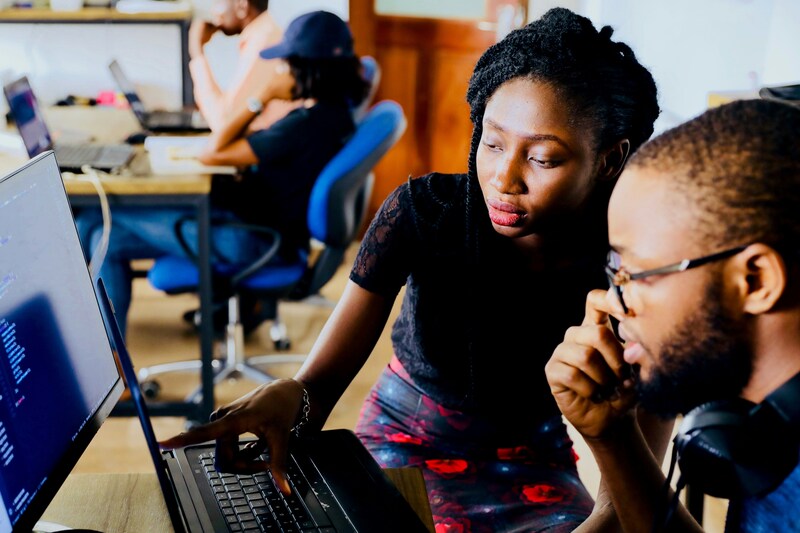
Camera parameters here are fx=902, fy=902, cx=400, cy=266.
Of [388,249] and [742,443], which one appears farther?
[388,249]

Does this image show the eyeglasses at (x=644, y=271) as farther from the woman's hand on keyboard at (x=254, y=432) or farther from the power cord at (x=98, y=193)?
the power cord at (x=98, y=193)

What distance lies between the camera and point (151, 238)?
2.53m

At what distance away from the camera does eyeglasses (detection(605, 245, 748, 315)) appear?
0.76m

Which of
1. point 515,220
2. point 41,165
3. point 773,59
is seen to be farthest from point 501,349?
point 773,59

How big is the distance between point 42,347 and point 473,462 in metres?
0.69

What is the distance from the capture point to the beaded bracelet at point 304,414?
116 cm

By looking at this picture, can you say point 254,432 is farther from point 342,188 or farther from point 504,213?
point 342,188

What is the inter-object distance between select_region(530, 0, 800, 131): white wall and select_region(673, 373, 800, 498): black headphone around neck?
1761mm

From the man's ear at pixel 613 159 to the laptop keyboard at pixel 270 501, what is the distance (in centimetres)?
57

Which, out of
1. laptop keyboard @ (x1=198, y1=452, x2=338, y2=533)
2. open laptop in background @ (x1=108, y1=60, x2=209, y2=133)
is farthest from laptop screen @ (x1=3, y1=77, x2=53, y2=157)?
laptop keyboard @ (x1=198, y1=452, x2=338, y2=533)

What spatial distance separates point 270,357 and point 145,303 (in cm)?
77

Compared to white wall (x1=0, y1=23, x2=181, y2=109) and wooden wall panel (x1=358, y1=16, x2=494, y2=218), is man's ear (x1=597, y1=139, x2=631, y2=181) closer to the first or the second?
wooden wall panel (x1=358, y1=16, x2=494, y2=218)

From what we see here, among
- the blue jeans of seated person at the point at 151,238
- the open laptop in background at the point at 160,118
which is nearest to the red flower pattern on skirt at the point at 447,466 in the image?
the blue jeans of seated person at the point at 151,238

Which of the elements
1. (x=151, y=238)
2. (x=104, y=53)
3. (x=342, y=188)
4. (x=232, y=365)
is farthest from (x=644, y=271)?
(x=104, y=53)
